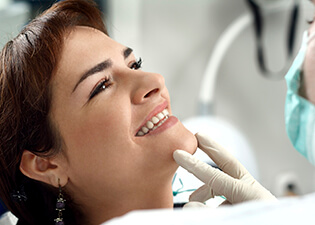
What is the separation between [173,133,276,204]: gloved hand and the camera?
826 mm

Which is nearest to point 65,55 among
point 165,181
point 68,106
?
point 68,106

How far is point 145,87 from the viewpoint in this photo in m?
0.89

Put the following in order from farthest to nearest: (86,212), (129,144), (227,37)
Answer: (227,37) → (86,212) → (129,144)

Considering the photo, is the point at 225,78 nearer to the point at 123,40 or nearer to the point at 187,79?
the point at 187,79

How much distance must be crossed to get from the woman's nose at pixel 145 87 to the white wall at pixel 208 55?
1.17 meters

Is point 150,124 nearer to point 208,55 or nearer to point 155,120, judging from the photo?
point 155,120

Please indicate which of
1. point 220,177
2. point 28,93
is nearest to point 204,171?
point 220,177

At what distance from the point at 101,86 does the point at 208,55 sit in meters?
1.60

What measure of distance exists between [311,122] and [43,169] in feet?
1.95

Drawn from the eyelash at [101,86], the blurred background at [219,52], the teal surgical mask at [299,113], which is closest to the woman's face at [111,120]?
the eyelash at [101,86]

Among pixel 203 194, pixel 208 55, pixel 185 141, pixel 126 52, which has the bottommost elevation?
pixel 203 194

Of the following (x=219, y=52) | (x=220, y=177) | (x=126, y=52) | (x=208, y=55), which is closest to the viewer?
(x=220, y=177)

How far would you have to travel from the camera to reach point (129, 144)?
2.85ft

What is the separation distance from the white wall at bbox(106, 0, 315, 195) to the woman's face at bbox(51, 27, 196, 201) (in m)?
1.19
